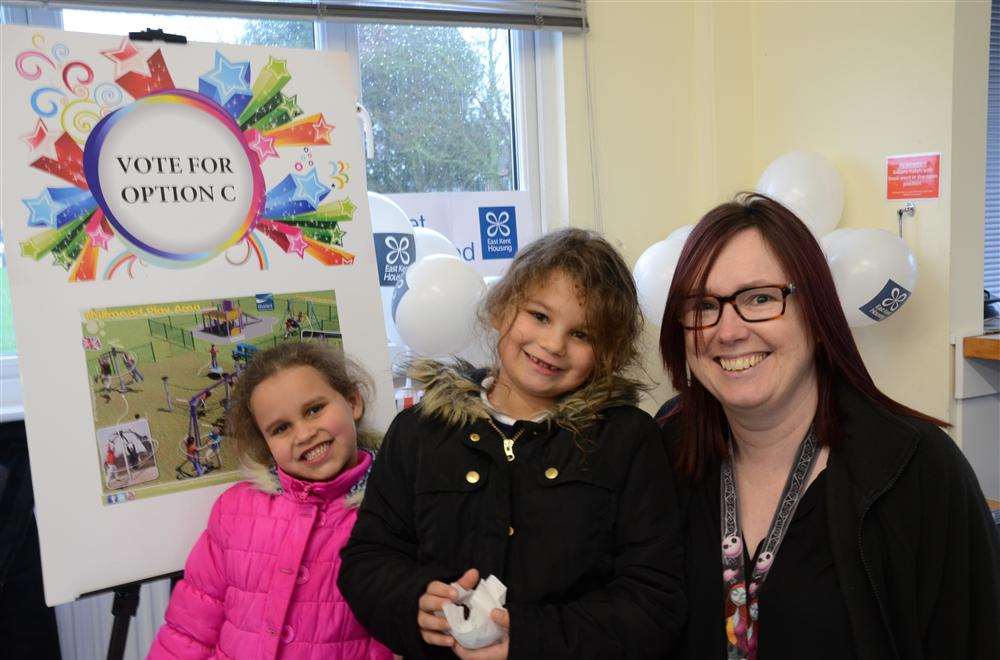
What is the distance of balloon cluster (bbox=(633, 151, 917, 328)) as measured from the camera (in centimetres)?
256

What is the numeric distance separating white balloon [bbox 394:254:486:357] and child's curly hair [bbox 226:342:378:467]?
2.24ft

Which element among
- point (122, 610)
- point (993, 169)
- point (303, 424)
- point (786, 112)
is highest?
point (786, 112)

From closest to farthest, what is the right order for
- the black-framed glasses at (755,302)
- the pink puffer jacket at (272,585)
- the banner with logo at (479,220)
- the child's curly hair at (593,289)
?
the black-framed glasses at (755,302) → the child's curly hair at (593,289) → the pink puffer jacket at (272,585) → the banner with logo at (479,220)

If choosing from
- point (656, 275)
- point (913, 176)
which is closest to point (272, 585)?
point (656, 275)

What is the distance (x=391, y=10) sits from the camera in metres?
2.92

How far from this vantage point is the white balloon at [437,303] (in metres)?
2.44

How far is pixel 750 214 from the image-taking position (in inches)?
54.2

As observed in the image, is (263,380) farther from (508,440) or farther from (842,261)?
(842,261)

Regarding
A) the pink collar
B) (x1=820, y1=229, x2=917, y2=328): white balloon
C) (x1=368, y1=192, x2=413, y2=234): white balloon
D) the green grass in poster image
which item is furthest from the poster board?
(x1=820, y1=229, x2=917, y2=328): white balloon

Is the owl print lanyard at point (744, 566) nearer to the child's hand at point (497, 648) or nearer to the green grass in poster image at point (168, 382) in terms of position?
the child's hand at point (497, 648)

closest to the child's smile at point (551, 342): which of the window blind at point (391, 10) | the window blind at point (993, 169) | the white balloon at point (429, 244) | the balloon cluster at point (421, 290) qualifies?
the balloon cluster at point (421, 290)

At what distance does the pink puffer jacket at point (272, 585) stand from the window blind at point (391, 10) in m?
1.77

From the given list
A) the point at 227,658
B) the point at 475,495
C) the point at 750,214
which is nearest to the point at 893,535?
the point at 750,214

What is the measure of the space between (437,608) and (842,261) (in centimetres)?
193
